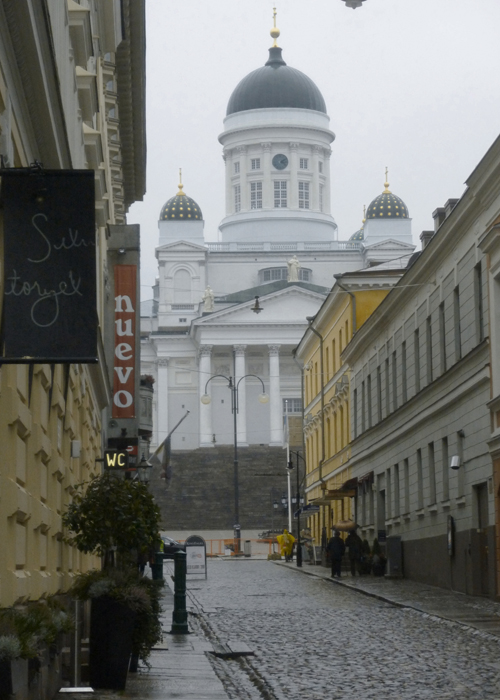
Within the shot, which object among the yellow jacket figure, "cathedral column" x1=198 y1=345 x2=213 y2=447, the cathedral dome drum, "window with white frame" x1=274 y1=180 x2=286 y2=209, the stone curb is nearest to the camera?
the stone curb

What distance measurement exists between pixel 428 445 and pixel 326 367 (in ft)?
80.9

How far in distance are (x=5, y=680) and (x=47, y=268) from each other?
207 cm

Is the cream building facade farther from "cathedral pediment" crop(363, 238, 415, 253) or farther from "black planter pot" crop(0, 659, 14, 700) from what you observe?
"cathedral pediment" crop(363, 238, 415, 253)

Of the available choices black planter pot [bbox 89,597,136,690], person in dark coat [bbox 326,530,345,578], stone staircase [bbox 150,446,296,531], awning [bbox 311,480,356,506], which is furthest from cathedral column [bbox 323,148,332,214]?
black planter pot [bbox 89,597,136,690]

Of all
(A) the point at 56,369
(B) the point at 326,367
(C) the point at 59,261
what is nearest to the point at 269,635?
(A) the point at 56,369

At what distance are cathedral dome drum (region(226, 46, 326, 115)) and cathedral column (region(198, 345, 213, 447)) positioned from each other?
90.7 ft

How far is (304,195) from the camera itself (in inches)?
4879

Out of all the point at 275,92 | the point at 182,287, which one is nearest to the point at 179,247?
the point at 182,287

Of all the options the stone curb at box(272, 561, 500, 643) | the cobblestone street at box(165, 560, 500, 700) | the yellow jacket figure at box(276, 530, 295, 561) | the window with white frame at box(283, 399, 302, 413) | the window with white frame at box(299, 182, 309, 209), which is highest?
the window with white frame at box(299, 182, 309, 209)

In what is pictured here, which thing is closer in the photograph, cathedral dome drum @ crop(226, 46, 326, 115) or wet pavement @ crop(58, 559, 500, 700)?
wet pavement @ crop(58, 559, 500, 700)

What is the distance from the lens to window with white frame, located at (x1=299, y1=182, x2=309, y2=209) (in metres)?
123

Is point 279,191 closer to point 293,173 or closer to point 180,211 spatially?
point 293,173

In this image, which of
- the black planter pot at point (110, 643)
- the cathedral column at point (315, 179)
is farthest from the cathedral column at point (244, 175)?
the black planter pot at point (110, 643)

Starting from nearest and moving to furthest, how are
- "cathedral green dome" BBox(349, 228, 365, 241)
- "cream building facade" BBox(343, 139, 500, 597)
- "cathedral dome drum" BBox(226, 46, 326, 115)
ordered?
1. "cream building facade" BBox(343, 139, 500, 597)
2. "cathedral dome drum" BBox(226, 46, 326, 115)
3. "cathedral green dome" BBox(349, 228, 365, 241)
